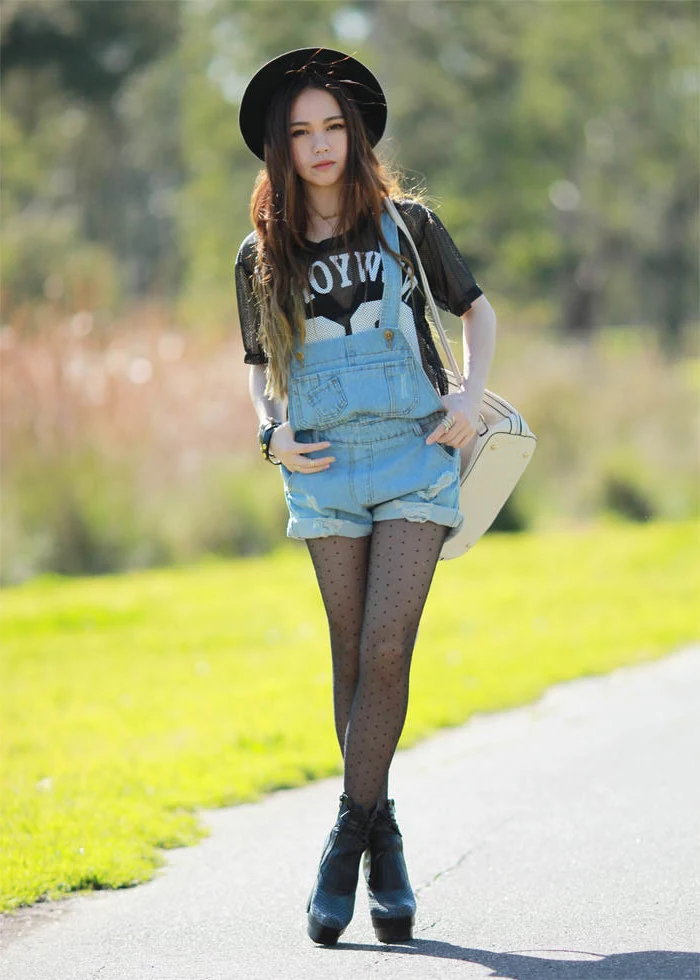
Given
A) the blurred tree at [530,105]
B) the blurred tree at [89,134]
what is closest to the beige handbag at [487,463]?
the blurred tree at [89,134]

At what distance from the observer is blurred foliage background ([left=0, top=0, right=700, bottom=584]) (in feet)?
38.7

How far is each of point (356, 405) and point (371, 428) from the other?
70 mm

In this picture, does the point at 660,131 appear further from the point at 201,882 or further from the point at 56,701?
the point at 201,882

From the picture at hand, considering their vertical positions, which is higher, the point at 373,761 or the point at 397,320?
the point at 397,320

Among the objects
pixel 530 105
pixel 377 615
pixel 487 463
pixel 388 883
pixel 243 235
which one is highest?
pixel 530 105

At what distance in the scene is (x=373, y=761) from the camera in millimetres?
3584

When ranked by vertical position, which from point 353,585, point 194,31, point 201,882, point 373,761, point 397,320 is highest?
point 194,31

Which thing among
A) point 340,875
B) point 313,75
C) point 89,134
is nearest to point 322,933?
point 340,875

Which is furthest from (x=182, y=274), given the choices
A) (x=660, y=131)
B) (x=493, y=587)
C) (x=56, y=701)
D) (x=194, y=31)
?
(x=56, y=701)

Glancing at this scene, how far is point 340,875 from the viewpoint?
3578mm

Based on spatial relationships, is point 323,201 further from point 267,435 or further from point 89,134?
point 89,134

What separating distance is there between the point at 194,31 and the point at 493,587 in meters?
21.5

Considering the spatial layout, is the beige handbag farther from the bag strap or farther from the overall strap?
the overall strap

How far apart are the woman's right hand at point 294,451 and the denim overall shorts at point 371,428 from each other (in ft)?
0.07
